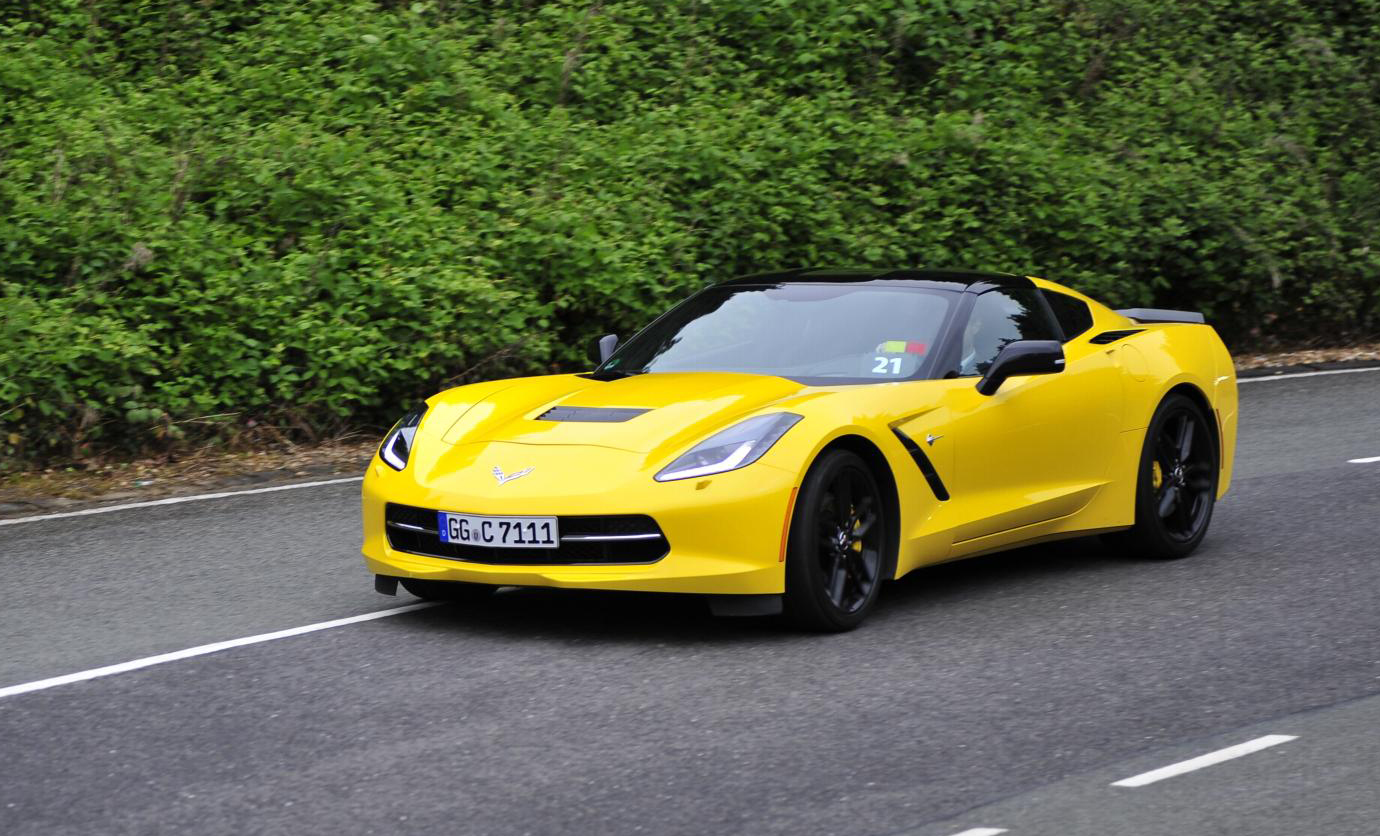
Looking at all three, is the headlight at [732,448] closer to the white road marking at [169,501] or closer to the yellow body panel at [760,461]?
the yellow body panel at [760,461]

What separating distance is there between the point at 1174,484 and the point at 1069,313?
92 centimetres

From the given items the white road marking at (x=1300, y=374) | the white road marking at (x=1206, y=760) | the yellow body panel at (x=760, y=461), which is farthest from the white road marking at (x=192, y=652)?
the white road marking at (x=1300, y=374)

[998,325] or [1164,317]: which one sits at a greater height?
[998,325]

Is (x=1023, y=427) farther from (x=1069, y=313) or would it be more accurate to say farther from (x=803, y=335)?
(x=1069, y=313)

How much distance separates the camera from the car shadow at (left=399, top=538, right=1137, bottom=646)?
22.0ft

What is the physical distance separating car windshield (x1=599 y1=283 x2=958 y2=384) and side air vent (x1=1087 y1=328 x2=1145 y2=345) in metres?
0.92

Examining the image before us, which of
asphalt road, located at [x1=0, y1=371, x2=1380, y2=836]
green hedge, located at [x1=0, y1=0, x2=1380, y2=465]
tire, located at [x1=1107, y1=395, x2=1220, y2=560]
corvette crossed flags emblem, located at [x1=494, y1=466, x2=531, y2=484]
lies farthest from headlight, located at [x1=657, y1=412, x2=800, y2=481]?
green hedge, located at [x1=0, y1=0, x2=1380, y2=465]

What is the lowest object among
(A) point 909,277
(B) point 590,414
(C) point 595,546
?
(C) point 595,546

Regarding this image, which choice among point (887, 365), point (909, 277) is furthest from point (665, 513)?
point (909, 277)

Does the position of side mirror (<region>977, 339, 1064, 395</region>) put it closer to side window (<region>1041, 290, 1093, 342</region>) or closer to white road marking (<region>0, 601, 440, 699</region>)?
side window (<region>1041, 290, 1093, 342</region>)

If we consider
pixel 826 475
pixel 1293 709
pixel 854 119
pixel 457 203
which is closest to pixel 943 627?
pixel 826 475

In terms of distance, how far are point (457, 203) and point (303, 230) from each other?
170 cm

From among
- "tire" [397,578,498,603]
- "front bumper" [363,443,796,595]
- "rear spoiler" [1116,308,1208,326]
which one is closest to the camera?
"front bumper" [363,443,796,595]

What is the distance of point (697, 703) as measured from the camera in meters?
5.76
